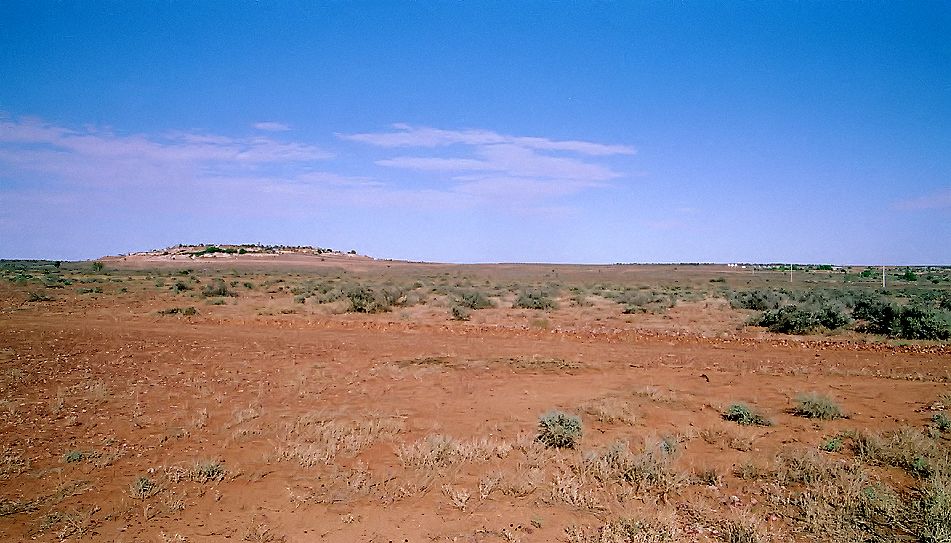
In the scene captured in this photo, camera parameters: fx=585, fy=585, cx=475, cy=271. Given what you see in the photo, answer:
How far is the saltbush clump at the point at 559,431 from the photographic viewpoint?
794 cm

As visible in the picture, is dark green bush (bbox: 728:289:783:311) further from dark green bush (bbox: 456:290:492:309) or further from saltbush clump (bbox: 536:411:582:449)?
saltbush clump (bbox: 536:411:582:449)

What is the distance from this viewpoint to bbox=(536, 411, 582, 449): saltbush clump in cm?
794

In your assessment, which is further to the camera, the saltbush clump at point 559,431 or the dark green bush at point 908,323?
the dark green bush at point 908,323

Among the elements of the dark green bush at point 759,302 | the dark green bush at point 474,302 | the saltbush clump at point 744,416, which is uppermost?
the dark green bush at point 759,302

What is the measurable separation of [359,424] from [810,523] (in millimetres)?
5852

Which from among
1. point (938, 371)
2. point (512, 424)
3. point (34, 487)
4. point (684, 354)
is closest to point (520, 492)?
point (512, 424)

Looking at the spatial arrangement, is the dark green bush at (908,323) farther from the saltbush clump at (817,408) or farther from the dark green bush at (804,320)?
the saltbush clump at (817,408)

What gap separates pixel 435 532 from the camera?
18.7 feet

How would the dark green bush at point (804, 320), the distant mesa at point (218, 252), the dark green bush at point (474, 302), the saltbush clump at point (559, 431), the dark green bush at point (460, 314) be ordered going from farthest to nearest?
the distant mesa at point (218, 252), the dark green bush at point (474, 302), the dark green bush at point (460, 314), the dark green bush at point (804, 320), the saltbush clump at point (559, 431)

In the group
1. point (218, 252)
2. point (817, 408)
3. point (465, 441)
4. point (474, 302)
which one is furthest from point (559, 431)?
point (218, 252)

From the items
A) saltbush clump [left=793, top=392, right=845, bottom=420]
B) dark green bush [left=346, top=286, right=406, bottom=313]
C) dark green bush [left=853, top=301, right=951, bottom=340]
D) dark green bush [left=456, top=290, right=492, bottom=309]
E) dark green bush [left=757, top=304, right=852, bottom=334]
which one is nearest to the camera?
saltbush clump [left=793, top=392, right=845, bottom=420]

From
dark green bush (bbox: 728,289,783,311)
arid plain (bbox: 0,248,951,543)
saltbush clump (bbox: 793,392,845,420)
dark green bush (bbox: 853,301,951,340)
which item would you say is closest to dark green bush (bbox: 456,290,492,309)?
arid plain (bbox: 0,248,951,543)

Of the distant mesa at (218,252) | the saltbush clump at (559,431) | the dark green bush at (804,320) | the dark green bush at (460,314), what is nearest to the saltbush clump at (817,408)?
the saltbush clump at (559,431)

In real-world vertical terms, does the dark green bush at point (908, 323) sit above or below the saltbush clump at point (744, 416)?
above
